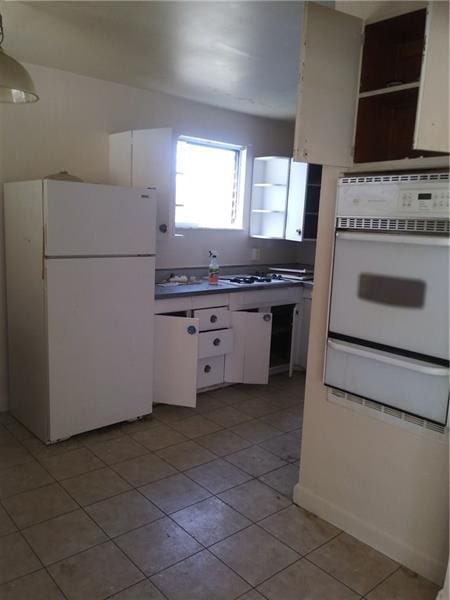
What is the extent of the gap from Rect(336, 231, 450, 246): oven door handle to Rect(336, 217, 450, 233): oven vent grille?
1.0 inches

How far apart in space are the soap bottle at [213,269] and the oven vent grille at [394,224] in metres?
1.91

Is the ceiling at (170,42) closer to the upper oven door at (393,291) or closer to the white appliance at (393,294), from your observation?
the white appliance at (393,294)

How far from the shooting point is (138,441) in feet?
9.86

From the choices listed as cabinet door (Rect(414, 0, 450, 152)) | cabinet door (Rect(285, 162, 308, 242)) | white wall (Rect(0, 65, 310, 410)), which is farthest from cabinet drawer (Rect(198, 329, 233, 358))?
cabinet door (Rect(414, 0, 450, 152))

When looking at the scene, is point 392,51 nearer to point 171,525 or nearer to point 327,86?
point 327,86

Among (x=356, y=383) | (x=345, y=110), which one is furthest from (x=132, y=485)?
(x=345, y=110)

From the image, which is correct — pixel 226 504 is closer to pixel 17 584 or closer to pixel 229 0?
pixel 17 584

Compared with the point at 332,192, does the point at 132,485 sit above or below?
below

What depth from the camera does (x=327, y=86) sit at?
1.99 metres

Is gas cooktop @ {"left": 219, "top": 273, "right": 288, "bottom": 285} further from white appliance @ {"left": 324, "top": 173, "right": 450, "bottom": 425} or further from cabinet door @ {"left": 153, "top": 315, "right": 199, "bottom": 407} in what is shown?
white appliance @ {"left": 324, "top": 173, "right": 450, "bottom": 425}

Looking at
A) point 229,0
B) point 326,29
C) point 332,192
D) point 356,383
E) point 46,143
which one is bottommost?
point 356,383

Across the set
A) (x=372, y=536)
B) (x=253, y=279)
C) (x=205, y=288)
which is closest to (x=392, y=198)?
(x=372, y=536)

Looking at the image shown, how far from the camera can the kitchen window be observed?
4.06m

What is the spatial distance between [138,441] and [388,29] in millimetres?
2547
